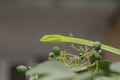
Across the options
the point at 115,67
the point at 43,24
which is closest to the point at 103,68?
the point at 115,67

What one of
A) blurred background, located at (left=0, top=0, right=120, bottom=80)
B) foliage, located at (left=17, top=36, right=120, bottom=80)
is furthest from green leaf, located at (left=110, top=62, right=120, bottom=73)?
blurred background, located at (left=0, top=0, right=120, bottom=80)

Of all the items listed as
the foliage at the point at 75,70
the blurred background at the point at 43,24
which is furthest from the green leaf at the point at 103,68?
the blurred background at the point at 43,24

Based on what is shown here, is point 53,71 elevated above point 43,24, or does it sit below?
below

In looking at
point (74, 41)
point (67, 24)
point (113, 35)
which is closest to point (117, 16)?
point (113, 35)

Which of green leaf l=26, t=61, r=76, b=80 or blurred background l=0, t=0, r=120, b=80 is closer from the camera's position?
green leaf l=26, t=61, r=76, b=80

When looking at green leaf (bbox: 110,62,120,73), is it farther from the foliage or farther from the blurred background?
the blurred background

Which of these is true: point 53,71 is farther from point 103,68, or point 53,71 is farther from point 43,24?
point 43,24

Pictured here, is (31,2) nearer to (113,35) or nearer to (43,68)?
(113,35)

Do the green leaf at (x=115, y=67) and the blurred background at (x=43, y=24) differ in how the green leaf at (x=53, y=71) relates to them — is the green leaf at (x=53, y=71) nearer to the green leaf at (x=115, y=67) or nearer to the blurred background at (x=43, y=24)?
the green leaf at (x=115, y=67)
